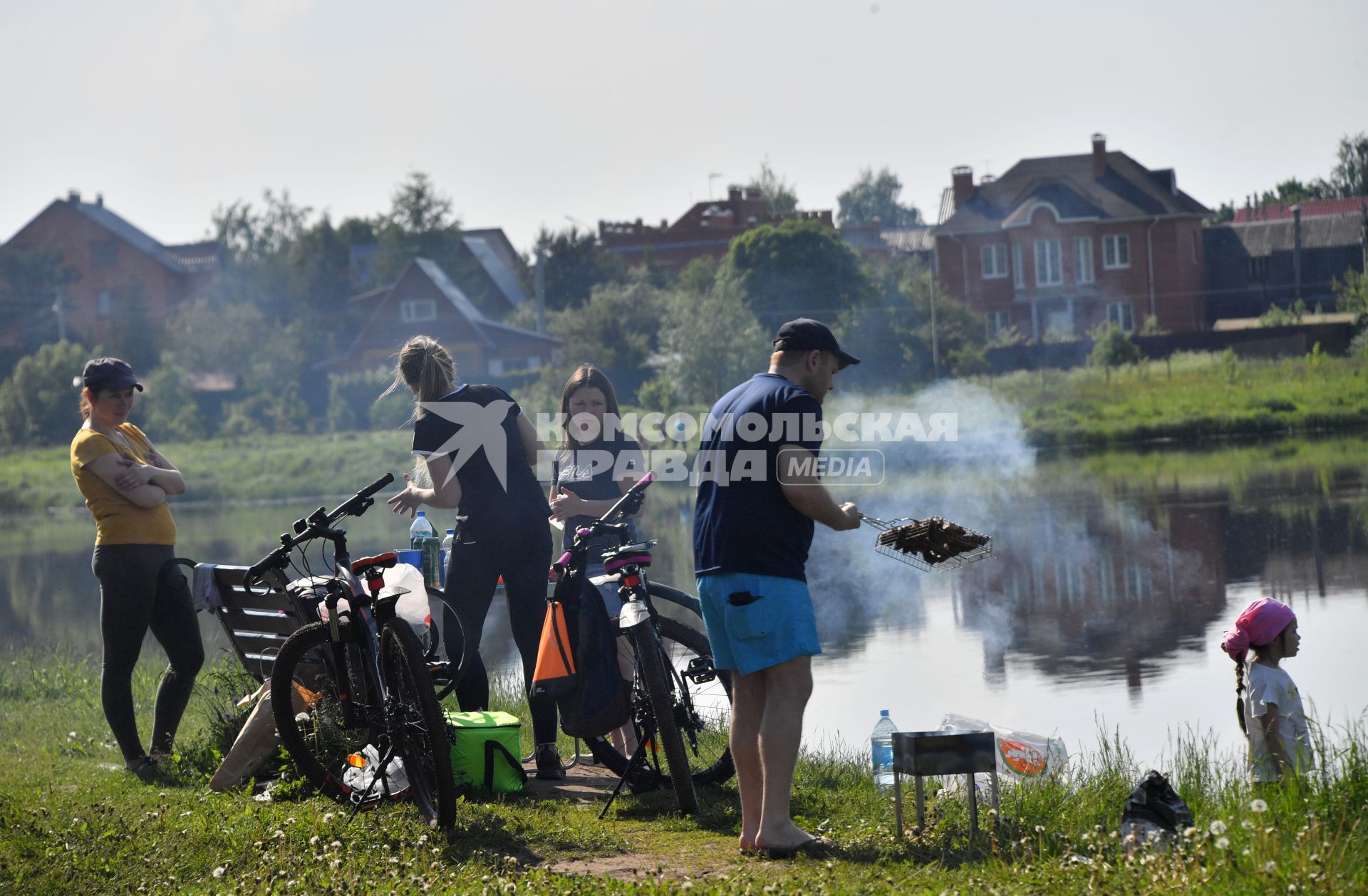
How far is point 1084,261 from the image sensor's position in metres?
61.0

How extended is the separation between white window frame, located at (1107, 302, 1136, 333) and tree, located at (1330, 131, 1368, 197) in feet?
Answer: 129

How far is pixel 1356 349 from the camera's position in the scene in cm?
4347

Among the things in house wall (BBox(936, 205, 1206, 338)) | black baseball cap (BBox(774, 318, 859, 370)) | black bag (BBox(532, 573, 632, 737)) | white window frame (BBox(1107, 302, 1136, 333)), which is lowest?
black bag (BBox(532, 573, 632, 737))

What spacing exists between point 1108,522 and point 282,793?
14.5 metres

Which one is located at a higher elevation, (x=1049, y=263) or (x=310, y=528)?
(x=1049, y=263)

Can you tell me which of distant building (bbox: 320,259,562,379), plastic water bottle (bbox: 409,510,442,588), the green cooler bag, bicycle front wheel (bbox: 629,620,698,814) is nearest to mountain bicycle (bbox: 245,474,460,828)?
the green cooler bag

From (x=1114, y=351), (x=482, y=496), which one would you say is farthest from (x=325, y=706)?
(x=1114, y=351)

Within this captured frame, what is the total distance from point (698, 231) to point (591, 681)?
83.3 m

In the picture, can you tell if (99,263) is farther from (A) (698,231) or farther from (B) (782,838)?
(B) (782,838)

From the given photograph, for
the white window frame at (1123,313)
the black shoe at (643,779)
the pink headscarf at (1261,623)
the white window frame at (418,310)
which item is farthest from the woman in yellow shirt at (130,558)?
the white window frame at (418,310)

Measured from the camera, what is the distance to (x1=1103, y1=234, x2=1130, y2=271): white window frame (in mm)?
60844

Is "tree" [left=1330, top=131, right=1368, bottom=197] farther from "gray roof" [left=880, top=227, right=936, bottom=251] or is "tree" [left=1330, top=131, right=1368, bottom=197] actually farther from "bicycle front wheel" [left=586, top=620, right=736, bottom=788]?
"bicycle front wheel" [left=586, top=620, right=736, bottom=788]

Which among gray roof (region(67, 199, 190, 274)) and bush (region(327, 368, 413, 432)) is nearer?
bush (region(327, 368, 413, 432))

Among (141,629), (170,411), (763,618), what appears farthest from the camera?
(170,411)
